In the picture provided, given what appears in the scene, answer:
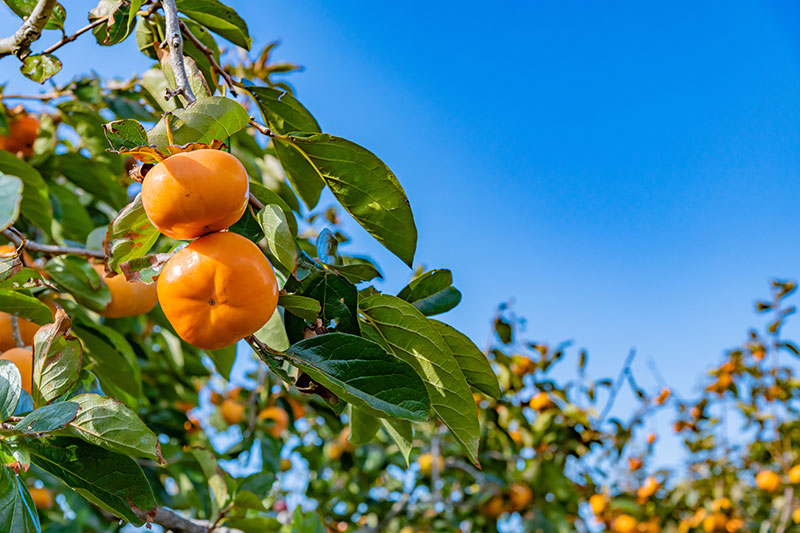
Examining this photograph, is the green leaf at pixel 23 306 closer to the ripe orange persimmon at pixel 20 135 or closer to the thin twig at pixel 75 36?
the thin twig at pixel 75 36

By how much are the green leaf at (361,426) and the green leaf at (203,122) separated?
519 millimetres

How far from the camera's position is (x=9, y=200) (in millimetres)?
488

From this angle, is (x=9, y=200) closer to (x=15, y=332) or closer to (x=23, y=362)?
(x=23, y=362)

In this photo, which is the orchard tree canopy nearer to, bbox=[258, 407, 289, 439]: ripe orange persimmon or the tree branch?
the tree branch

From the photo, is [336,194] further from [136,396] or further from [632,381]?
[632,381]

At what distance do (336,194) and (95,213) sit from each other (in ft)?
6.13

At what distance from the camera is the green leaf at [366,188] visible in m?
0.81

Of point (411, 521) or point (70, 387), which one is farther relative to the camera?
point (411, 521)

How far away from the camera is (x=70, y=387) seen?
2.74ft

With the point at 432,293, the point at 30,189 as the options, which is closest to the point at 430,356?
the point at 432,293

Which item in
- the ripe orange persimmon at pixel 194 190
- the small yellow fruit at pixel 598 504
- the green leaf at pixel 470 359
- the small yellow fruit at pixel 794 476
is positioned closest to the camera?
the ripe orange persimmon at pixel 194 190

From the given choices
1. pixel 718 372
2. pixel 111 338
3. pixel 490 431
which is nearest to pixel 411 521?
pixel 490 431

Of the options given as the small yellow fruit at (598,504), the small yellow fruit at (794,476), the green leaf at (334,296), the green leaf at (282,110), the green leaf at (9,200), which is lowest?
the small yellow fruit at (598,504)

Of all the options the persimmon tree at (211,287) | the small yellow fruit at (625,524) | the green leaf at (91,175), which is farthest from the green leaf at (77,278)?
the small yellow fruit at (625,524)
